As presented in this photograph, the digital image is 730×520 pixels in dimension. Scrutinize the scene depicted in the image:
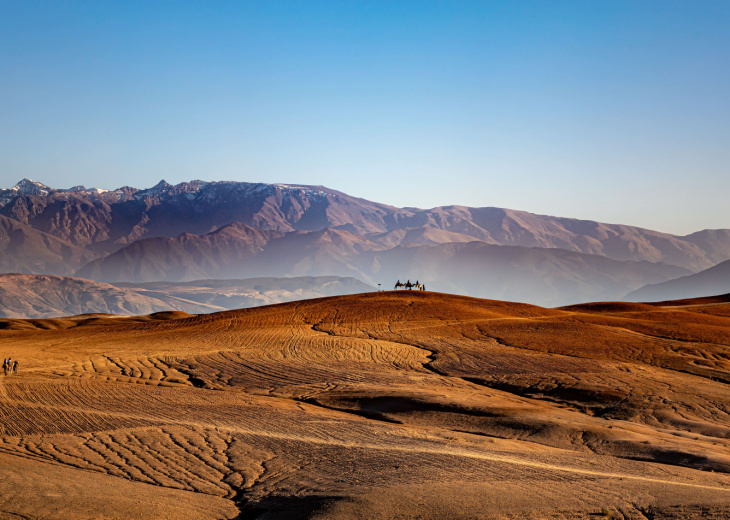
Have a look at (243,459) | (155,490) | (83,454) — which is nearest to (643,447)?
(243,459)

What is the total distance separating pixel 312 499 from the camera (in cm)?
1176

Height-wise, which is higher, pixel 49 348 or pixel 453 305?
pixel 453 305

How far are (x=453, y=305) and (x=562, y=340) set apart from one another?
1687 centimetres

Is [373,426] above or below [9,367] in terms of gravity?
above

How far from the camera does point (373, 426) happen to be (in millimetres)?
18391

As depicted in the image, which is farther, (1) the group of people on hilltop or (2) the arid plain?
(1) the group of people on hilltop

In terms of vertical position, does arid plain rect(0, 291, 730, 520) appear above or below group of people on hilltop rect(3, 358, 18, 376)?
above

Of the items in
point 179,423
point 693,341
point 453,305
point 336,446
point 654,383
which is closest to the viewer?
point 336,446

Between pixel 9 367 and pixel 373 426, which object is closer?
pixel 373 426

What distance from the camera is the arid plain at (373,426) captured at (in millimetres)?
11602

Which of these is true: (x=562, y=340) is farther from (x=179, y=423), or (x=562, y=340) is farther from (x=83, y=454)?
Answer: (x=83, y=454)

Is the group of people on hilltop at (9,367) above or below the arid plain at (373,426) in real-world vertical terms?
below

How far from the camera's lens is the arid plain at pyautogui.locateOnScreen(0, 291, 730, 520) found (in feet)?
38.1

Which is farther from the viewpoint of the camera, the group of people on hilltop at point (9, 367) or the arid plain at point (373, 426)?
the group of people on hilltop at point (9, 367)
